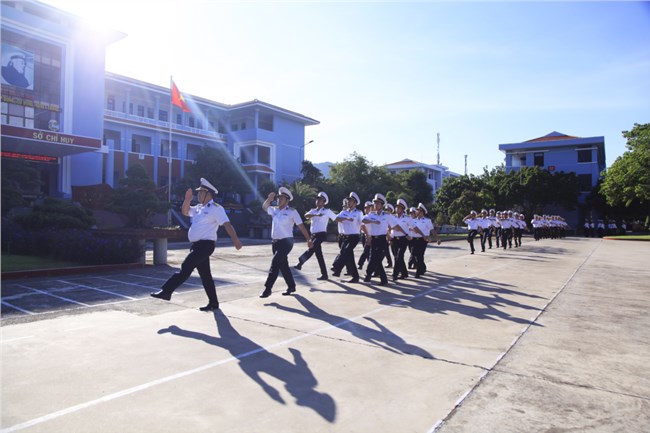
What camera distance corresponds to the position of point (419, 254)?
1088cm

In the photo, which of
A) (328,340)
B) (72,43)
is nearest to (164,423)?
(328,340)

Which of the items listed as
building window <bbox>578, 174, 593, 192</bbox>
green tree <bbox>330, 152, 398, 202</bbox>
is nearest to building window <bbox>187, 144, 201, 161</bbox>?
green tree <bbox>330, 152, 398, 202</bbox>

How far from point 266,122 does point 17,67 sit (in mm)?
22704

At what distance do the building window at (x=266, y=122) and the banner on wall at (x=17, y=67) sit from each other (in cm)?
2136

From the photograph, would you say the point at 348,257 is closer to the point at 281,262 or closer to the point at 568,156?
the point at 281,262

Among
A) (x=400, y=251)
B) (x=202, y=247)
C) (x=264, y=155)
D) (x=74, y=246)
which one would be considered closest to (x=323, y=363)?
(x=202, y=247)

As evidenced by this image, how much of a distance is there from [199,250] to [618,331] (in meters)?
5.55

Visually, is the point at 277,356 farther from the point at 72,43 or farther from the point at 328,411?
the point at 72,43

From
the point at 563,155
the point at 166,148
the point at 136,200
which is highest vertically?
the point at 563,155

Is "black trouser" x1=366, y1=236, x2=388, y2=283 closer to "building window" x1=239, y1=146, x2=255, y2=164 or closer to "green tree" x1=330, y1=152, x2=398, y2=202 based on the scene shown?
"green tree" x1=330, y1=152, x2=398, y2=202

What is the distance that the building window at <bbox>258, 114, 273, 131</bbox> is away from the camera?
4475cm

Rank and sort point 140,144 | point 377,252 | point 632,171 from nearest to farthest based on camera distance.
Result: point 377,252
point 632,171
point 140,144

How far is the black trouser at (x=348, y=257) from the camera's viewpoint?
9.64 metres

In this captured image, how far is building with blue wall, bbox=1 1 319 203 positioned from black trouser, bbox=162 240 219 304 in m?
20.4
